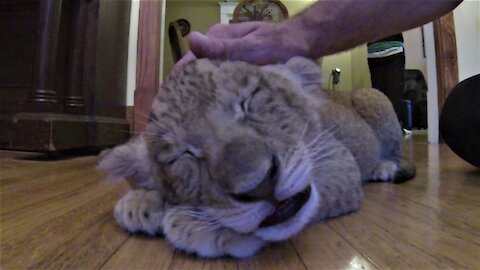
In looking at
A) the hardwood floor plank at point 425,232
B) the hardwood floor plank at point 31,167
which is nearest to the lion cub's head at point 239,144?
the hardwood floor plank at point 425,232

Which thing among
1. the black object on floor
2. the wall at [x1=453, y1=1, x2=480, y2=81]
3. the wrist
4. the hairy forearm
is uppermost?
the wall at [x1=453, y1=1, x2=480, y2=81]

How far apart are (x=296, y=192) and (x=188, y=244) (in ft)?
0.79

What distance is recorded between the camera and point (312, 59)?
3.86 feet

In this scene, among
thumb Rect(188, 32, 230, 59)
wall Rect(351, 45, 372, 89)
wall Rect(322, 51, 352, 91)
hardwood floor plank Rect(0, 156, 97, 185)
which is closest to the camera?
thumb Rect(188, 32, 230, 59)

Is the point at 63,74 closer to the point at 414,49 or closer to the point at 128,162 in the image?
A: the point at 128,162

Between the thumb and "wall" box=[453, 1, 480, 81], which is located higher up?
"wall" box=[453, 1, 480, 81]

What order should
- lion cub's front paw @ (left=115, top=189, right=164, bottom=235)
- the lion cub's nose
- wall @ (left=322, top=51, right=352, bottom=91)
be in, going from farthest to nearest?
1. wall @ (left=322, top=51, right=352, bottom=91)
2. lion cub's front paw @ (left=115, top=189, right=164, bottom=235)
3. the lion cub's nose

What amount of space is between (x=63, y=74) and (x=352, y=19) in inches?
91.0

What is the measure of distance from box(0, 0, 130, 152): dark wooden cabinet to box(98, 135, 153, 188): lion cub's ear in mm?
A: 1462

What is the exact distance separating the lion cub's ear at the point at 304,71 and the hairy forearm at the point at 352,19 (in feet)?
0.26

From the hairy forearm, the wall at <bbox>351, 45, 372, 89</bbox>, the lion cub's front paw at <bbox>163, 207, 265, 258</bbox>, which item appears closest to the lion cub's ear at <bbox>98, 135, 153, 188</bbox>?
the lion cub's front paw at <bbox>163, 207, 265, 258</bbox>

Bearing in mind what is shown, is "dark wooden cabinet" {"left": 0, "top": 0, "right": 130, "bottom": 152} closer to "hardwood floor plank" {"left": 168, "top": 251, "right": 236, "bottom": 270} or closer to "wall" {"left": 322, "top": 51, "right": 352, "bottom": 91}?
"hardwood floor plank" {"left": 168, "top": 251, "right": 236, "bottom": 270}

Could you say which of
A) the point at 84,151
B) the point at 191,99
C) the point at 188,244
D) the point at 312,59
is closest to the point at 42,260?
the point at 188,244

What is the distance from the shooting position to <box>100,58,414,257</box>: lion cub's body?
2.31 ft
